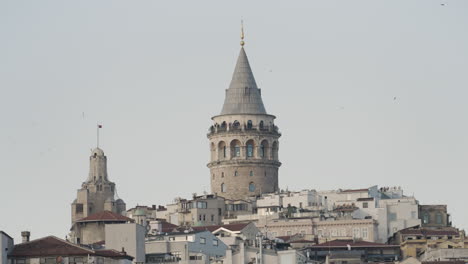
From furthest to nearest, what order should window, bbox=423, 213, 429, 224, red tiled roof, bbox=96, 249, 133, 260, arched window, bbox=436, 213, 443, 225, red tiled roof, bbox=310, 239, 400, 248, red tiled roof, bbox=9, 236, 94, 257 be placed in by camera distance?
1. arched window, bbox=436, 213, 443, 225
2. window, bbox=423, 213, 429, 224
3. red tiled roof, bbox=310, 239, 400, 248
4. red tiled roof, bbox=96, 249, 133, 260
5. red tiled roof, bbox=9, 236, 94, 257

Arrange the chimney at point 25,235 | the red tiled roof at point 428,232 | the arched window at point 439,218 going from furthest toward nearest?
the arched window at point 439,218
the red tiled roof at point 428,232
the chimney at point 25,235

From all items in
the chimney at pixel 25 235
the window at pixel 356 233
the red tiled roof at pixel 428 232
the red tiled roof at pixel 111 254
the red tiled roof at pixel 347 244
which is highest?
the window at pixel 356 233

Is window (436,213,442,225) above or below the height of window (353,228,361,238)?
above

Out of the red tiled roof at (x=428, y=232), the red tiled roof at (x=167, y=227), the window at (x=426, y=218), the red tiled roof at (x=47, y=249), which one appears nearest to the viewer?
the red tiled roof at (x=47, y=249)

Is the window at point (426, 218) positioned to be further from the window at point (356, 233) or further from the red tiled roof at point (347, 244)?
the red tiled roof at point (347, 244)

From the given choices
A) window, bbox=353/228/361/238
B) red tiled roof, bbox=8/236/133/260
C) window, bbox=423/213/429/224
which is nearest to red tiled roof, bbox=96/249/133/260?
red tiled roof, bbox=8/236/133/260

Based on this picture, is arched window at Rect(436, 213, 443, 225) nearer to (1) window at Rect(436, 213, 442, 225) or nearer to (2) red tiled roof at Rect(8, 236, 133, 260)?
(1) window at Rect(436, 213, 442, 225)

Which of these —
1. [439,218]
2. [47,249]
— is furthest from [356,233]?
[47,249]

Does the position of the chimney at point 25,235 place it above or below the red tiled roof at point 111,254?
above

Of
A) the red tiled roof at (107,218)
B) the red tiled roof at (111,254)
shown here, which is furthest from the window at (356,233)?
the red tiled roof at (111,254)

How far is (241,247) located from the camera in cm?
14812

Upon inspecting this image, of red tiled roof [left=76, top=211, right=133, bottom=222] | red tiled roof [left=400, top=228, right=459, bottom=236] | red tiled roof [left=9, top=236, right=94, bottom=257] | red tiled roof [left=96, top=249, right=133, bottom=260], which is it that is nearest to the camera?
red tiled roof [left=9, top=236, right=94, bottom=257]

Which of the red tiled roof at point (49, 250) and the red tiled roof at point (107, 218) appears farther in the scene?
the red tiled roof at point (107, 218)

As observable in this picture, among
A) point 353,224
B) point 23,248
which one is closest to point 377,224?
point 353,224
